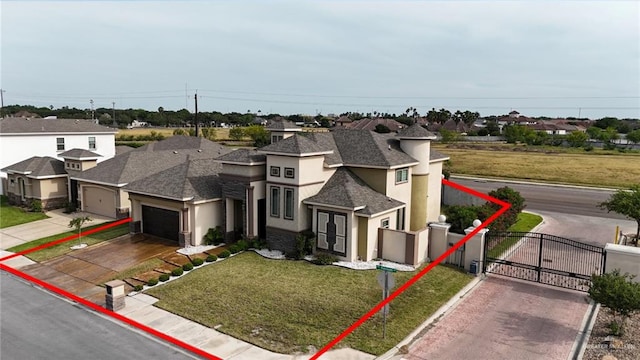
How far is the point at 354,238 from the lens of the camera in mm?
22500

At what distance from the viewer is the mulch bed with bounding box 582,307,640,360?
1448 centimetres

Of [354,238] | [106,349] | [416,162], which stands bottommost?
[106,349]

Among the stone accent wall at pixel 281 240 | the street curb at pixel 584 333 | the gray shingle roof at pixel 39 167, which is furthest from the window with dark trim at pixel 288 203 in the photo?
the gray shingle roof at pixel 39 167

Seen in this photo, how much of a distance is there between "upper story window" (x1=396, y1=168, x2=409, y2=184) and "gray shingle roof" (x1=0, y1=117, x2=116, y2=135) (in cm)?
3250

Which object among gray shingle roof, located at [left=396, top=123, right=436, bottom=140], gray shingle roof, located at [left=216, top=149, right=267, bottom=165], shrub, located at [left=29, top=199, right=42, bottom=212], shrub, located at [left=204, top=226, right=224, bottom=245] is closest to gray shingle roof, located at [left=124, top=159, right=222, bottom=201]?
shrub, located at [left=204, top=226, right=224, bottom=245]

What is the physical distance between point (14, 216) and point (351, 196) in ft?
87.3

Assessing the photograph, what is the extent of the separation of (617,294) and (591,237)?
15.1 m

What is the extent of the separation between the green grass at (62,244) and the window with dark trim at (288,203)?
11246 millimetres

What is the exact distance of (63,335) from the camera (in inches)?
622

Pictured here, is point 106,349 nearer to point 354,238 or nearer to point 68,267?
point 68,267

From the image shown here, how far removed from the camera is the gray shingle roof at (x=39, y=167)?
35.8 metres

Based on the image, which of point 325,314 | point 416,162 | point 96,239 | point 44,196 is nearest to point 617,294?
point 325,314

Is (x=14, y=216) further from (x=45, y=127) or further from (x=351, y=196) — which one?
(x=351, y=196)

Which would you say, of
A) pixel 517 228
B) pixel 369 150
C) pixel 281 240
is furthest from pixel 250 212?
pixel 517 228
